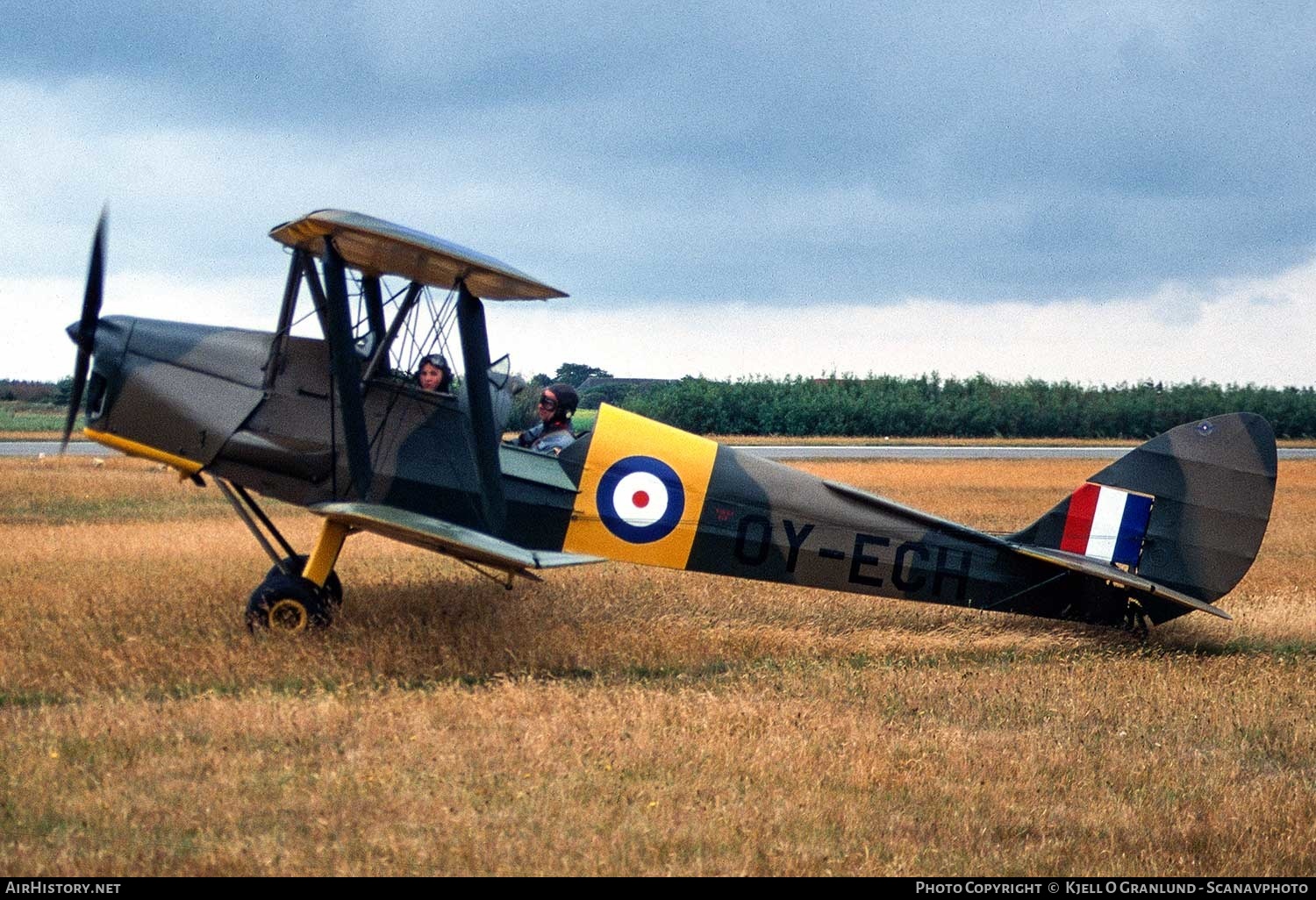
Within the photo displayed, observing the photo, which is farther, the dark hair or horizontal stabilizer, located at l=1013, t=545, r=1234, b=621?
the dark hair

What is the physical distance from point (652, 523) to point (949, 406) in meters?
41.0

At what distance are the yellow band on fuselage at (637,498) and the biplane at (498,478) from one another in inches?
0.5

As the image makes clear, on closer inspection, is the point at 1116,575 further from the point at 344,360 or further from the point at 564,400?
the point at 344,360

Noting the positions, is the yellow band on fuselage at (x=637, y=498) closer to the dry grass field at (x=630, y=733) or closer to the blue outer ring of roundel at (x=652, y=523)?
the blue outer ring of roundel at (x=652, y=523)

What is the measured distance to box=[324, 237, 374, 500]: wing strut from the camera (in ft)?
24.0

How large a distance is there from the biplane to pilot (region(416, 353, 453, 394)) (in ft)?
0.20

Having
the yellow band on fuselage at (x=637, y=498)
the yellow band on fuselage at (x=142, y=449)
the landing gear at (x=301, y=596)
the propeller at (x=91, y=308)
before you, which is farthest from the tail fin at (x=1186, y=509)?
the propeller at (x=91, y=308)

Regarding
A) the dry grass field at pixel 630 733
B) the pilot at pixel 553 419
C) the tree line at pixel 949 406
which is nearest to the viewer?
the dry grass field at pixel 630 733

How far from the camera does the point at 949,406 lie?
157 ft

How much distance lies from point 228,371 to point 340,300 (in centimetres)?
114

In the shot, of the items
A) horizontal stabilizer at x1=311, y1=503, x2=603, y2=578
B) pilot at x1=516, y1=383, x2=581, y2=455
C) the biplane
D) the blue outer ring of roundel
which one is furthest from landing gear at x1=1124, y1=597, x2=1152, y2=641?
pilot at x1=516, y1=383, x2=581, y2=455

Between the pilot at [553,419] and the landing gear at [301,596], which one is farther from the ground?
the pilot at [553,419]

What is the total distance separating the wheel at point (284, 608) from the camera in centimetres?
778

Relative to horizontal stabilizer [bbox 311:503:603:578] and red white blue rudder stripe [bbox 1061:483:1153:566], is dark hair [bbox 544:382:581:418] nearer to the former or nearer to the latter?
horizontal stabilizer [bbox 311:503:603:578]
